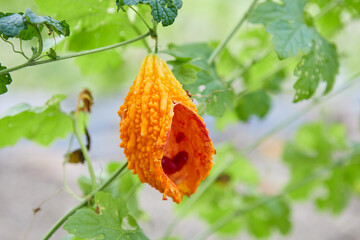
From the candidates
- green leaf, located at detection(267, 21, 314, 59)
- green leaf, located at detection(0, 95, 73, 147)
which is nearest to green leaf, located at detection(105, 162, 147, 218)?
green leaf, located at detection(0, 95, 73, 147)

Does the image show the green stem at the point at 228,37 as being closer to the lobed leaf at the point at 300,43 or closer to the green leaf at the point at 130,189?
the lobed leaf at the point at 300,43

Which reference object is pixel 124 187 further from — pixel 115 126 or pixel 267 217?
pixel 115 126

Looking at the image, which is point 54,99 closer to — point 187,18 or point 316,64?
point 316,64

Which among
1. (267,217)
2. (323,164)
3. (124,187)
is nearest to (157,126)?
(124,187)

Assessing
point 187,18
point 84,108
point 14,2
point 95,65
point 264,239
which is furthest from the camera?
point 187,18

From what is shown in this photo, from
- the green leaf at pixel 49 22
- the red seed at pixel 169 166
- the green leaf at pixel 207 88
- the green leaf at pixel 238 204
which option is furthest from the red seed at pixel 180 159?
the green leaf at pixel 238 204

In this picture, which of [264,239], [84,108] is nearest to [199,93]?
[84,108]
